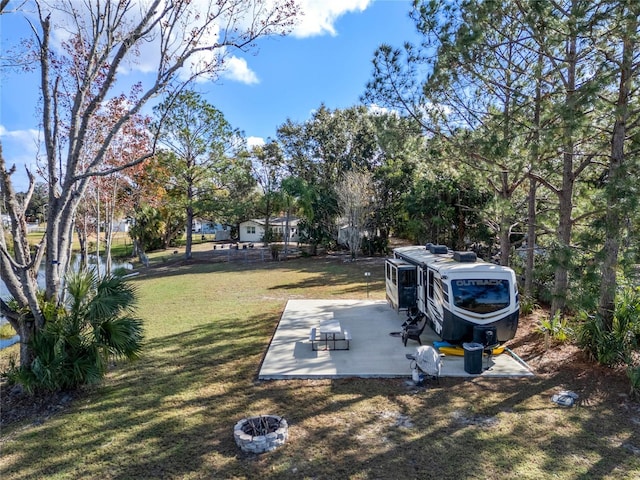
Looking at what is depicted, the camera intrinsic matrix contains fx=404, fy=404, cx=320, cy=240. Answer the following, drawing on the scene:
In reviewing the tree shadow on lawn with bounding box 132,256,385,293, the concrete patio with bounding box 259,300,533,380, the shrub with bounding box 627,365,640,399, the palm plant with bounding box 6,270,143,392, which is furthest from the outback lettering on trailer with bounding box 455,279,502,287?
the tree shadow on lawn with bounding box 132,256,385,293

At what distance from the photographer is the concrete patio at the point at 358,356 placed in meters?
7.75

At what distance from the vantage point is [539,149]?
735 cm

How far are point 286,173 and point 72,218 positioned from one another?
31.0 metres

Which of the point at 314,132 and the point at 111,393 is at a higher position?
the point at 314,132

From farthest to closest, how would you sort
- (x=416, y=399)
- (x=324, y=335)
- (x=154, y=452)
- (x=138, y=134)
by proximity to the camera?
1. (x=138, y=134)
2. (x=324, y=335)
3. (x=416, y=399)
4. (x=154, y=452)

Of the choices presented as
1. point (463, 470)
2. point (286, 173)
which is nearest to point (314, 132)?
point (286, 173)

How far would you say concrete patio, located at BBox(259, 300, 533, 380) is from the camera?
7.75m

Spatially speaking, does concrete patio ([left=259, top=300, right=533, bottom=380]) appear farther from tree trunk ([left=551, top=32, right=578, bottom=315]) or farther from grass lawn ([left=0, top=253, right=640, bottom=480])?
tree trunk ([left=551, top=32, right=578, bottom=315])

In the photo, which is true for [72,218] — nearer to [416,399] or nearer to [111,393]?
[111,393]

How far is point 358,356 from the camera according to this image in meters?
8.64

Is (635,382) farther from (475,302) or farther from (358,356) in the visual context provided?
(358,356)

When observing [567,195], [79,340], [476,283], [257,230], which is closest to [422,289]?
[476,283]

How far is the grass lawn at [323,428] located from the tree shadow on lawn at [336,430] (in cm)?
2

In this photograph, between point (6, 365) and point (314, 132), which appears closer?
point (6, 365)
